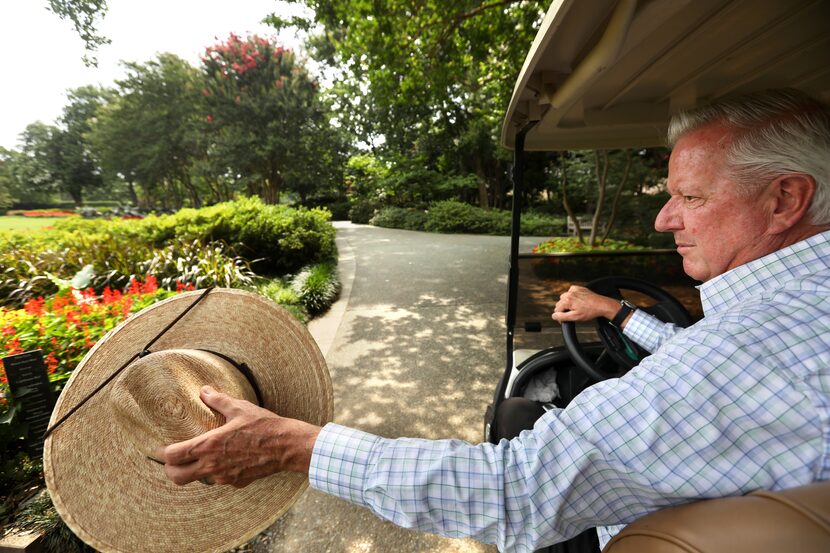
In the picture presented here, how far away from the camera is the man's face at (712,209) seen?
3.28 feet

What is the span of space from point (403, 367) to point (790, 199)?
356cm

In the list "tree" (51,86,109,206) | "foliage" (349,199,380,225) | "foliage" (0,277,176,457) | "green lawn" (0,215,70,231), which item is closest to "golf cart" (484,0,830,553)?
"foliage" (0,277,176,457)

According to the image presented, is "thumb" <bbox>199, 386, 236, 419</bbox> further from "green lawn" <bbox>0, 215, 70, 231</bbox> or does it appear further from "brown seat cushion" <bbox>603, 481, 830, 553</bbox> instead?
"green lawn" <bbox>0, 215, 70, 231</bbox>

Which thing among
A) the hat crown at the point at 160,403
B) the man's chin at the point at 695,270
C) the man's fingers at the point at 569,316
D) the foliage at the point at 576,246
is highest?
the man's chin at the point at 695,270

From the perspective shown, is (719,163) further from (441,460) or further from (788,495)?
(441,460)

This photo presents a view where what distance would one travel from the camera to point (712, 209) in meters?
1.06

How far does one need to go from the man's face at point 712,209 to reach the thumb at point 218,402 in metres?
1.45

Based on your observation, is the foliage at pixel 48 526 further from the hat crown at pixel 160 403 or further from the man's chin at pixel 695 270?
the man's chin at pixel 695 270

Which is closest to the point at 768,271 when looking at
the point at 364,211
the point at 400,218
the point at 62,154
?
the point at 400,218

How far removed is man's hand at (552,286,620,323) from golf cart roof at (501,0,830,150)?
3.06 feet

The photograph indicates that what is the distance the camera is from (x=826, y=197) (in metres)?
0.93

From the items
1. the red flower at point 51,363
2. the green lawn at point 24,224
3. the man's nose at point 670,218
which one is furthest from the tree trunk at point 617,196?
the green lawn at point 24,224

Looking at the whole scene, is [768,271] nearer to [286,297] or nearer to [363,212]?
[286,297]

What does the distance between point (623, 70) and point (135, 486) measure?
2.47 m
